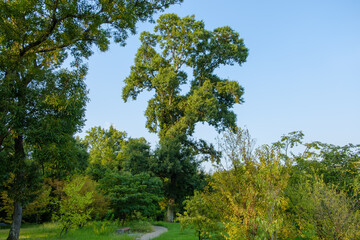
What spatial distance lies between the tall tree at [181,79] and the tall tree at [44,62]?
36.6 feet

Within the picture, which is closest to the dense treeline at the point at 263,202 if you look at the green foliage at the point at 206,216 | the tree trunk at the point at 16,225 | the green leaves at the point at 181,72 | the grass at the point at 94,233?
the green foliage at the point at 206,216

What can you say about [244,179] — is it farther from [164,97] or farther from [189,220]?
[164,97]

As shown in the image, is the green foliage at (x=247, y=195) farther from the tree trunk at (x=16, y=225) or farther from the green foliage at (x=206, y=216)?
the tree trunk at (x=16, y=225)

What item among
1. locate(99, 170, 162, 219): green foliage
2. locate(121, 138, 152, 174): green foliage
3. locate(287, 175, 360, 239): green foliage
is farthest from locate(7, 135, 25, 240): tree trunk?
locate(121, 138, 152, 174): green foliage

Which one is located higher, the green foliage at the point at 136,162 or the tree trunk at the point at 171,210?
the green foliage at the point at 136,162

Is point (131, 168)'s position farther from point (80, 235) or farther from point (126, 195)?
point (80, 235)

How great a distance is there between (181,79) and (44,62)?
46.6 feet

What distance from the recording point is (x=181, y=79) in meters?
23.7

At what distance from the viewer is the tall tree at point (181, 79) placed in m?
21.4

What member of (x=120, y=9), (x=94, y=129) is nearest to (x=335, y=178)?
(x=120, y=9)

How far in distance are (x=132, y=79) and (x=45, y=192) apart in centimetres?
1275

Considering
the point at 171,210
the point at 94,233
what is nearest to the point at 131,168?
the point at 171,210

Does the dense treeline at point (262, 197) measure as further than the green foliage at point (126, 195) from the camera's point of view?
No

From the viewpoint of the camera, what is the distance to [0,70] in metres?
9.11
